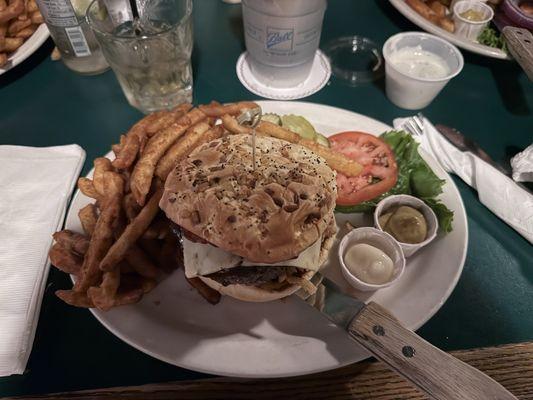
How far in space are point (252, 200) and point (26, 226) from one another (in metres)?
1.16

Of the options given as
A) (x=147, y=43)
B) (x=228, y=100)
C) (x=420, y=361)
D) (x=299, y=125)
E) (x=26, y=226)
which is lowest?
(x=228, y=100)

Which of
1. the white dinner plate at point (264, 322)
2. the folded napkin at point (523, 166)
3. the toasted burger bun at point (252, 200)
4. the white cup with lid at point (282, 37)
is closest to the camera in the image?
the toasted burger bun at point (252, 200)

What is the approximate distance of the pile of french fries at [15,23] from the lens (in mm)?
2309

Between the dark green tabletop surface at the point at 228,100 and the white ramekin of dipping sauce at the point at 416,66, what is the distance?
116 mm

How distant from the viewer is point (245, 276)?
146 centimetres

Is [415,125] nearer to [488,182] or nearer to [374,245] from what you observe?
[488,182]

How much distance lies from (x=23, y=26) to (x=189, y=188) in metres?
1.86

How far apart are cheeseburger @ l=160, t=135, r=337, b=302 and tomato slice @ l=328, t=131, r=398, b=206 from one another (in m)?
0.36

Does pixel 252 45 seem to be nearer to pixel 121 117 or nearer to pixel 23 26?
pixel 121 117

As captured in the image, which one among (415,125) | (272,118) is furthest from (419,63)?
(272,118)

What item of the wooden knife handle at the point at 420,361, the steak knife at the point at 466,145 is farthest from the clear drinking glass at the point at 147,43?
the wooden knife handle at the point at 420,361

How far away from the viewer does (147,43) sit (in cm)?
209

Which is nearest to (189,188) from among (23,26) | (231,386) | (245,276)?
(245,276)

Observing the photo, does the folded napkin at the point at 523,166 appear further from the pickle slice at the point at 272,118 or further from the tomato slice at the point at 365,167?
the pickle slice at the point at 272,118
